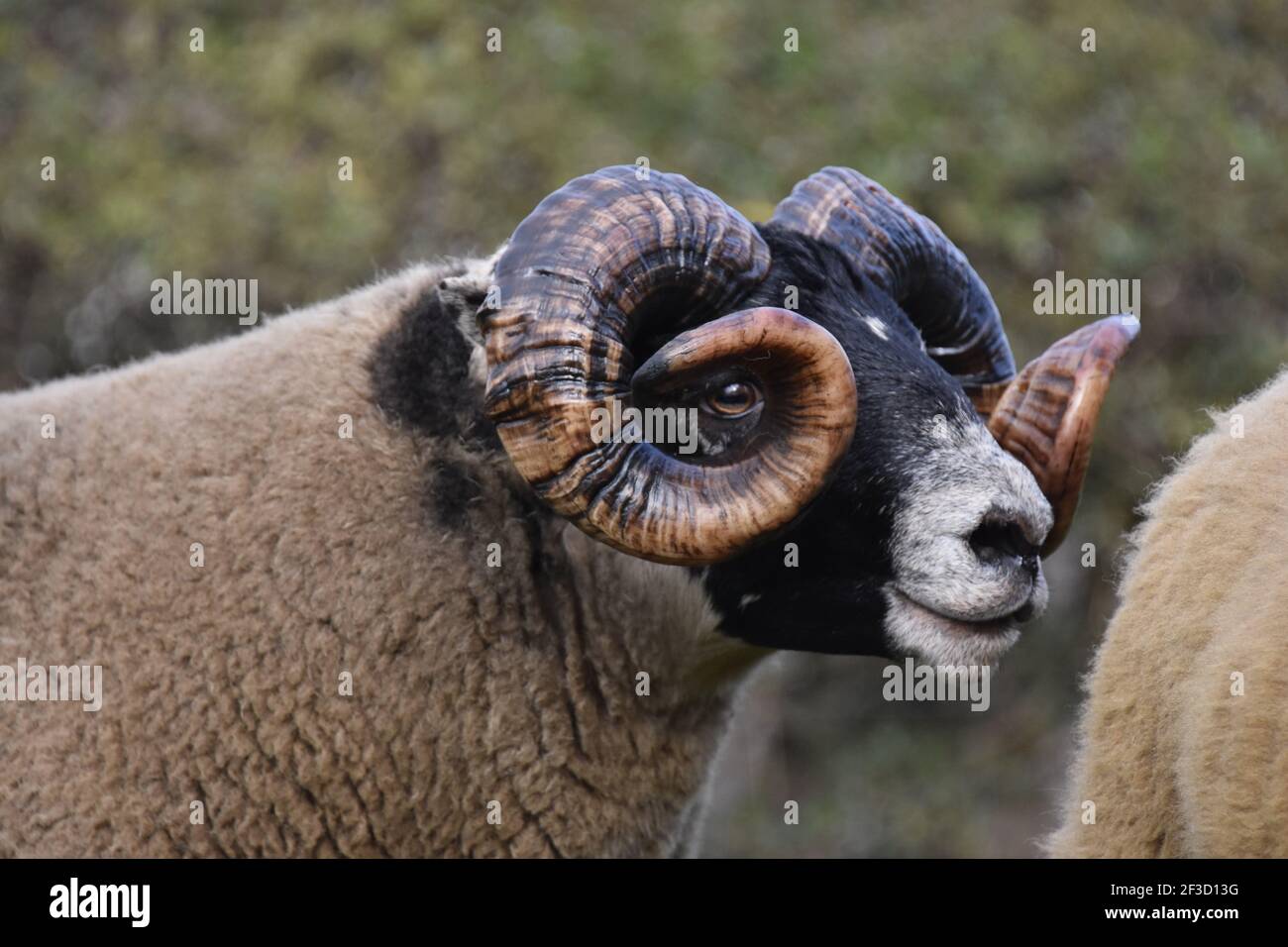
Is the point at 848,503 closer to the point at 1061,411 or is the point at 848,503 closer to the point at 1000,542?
the point at 1000,542

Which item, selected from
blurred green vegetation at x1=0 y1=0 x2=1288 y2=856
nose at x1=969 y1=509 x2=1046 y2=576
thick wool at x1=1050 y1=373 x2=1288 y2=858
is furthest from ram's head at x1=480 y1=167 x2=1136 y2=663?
blurred green vegetation at x1=0 y1=0 x2=1288 y2=856

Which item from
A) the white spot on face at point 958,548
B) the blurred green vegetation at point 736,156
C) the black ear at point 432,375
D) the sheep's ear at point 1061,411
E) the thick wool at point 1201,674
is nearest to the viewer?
the thick wool at point 1201,674

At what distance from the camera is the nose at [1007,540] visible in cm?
468

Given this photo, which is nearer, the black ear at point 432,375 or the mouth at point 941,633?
the mouth at point 941,633

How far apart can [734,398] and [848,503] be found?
1.78 feet

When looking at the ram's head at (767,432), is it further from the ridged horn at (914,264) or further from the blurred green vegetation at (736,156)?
the blurred green vegetation at (736,156)

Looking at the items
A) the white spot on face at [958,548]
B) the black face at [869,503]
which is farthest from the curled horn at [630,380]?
the white spot on face at [958,548]

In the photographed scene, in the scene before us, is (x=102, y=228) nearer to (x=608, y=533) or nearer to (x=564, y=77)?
(x=564, y=77)

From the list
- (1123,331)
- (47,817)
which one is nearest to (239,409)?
(47,817)

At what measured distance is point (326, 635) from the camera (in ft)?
16.5

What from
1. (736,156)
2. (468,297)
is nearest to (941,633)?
(468,297)

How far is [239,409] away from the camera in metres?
5.38

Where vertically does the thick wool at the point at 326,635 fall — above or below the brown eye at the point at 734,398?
below
